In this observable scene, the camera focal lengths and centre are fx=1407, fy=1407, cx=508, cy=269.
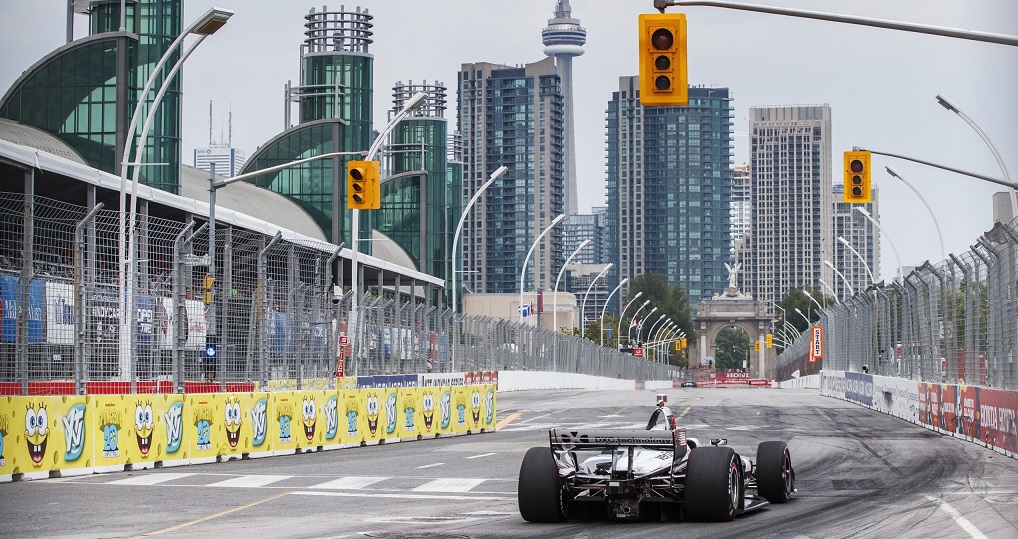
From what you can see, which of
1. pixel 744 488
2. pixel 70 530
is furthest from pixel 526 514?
pixel 70 530

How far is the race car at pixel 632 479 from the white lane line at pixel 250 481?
536cm

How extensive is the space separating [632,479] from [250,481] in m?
6.66

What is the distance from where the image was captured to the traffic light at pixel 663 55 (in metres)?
16.6

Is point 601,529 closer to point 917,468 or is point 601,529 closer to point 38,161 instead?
point 917,468

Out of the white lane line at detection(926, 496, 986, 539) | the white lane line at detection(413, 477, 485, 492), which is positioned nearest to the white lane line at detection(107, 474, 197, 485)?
the white lane line at detection(413, 477, 485, 492)

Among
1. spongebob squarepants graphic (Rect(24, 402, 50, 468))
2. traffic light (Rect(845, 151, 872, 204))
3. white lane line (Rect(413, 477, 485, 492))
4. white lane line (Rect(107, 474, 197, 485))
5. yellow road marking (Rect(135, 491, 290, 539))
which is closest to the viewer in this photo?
yellow road marking (Rect(135, 491, 290, 539))

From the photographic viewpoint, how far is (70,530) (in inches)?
495

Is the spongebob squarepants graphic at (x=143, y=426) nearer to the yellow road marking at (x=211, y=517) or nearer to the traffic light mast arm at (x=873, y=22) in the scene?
the yellow road marking at (x=211, y=517)

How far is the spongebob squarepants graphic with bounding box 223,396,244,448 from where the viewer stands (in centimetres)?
2138

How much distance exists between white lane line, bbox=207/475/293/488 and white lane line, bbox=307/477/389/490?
0.74 meters

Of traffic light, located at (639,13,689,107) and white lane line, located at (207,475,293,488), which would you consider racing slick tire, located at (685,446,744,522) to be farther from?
white lane line, located at (207,475,293,488)

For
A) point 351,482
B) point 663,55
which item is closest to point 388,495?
point 351,482

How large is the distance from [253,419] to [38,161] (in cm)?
1680

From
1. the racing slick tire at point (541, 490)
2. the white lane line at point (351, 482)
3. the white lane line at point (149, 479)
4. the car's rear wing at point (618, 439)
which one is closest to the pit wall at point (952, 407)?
the white lane line at point (351, 482)
